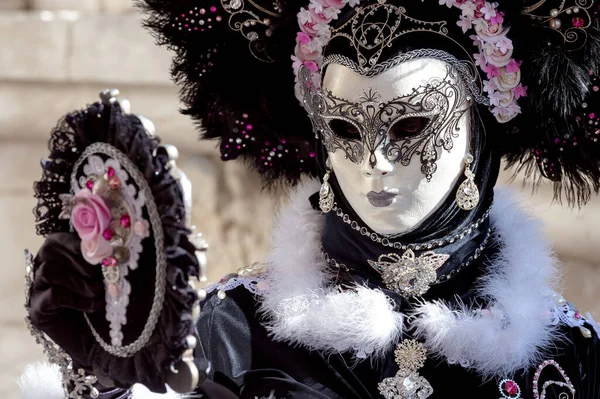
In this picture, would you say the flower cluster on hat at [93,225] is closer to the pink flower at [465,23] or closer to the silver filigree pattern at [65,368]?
the silver filigree pattern at [65,368]

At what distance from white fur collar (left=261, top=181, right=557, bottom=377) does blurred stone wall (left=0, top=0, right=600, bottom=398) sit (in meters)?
1.21

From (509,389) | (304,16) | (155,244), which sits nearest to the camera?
(155,244)

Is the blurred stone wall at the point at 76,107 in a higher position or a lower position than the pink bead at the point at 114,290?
lower

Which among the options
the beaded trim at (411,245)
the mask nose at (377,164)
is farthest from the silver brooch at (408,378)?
the mask nose at (377,164)

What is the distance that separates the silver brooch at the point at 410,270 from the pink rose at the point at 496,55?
0.95 ft

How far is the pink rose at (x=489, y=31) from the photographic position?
1.44 m

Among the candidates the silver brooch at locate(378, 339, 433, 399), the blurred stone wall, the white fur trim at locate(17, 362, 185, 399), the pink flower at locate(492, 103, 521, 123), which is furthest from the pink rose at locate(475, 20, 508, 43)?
the blurred stone wall

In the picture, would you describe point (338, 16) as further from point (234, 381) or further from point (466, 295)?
point (234, 381)

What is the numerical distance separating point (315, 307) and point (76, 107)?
1.54 meters

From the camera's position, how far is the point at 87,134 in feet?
3.89

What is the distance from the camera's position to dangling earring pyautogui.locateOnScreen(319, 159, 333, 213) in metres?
1.54

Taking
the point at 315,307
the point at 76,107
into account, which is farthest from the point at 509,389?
the point at 76,107

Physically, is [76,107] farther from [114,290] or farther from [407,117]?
[114,290]

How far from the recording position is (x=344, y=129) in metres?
1.48
